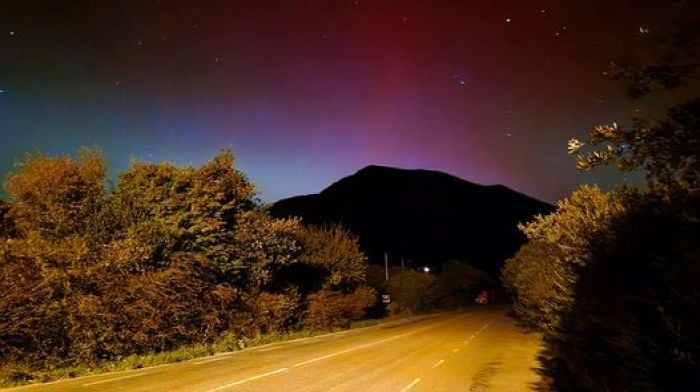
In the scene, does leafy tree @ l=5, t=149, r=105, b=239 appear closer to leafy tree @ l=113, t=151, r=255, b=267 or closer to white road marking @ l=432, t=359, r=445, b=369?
leafy tree @ l=113, t=151, r=255, b=267

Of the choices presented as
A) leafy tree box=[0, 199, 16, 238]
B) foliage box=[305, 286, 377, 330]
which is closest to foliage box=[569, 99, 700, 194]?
leafy tree box=[0, 199, 16, 238]

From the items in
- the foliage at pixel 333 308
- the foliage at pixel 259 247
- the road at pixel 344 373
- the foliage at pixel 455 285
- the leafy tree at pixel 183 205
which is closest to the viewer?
the road at pixel 344 373

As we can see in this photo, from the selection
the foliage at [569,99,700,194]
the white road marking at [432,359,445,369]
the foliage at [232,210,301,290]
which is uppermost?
the foliage at [232,210,301,290]

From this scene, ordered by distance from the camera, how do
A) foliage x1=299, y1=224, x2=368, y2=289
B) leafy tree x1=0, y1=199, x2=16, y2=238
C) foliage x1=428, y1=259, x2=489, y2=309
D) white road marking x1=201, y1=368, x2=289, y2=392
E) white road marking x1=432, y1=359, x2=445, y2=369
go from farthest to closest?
foliage x1=428, y1=259, x2=489, y2=309 < foliage x1=299, y1=224, x2=368, y2=289 < leafy tree x1=0, y1=199, x2=16, y2=238 < white road marking x1=432, y1=359, x2=445, y2=369 < white road marking x1=201, y1=368, x2=289, y2=392

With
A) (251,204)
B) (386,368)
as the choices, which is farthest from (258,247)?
(386,368)

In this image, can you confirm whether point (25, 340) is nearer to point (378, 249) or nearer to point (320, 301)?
point (320, 301)

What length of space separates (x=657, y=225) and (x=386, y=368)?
41.3 feet

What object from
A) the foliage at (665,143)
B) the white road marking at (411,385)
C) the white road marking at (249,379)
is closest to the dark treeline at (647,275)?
the foliage at (665,143)

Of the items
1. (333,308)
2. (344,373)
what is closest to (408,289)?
(333,308)

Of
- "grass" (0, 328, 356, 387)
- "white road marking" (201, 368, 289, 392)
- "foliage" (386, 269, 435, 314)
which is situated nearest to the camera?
"white road marking" (201, 368, 289, 392)

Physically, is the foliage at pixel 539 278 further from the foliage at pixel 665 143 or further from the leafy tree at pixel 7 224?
the leafy tree at pixel 7 224

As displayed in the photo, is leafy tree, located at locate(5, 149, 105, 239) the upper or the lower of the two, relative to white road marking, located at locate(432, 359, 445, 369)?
upper

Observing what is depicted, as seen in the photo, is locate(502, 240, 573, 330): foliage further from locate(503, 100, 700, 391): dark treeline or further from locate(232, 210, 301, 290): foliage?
locate(232, 210, 301, 290): foliage

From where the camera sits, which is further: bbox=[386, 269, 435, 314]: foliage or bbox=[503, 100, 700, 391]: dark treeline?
bbox=[386, 269, 435, 314]: foliage
